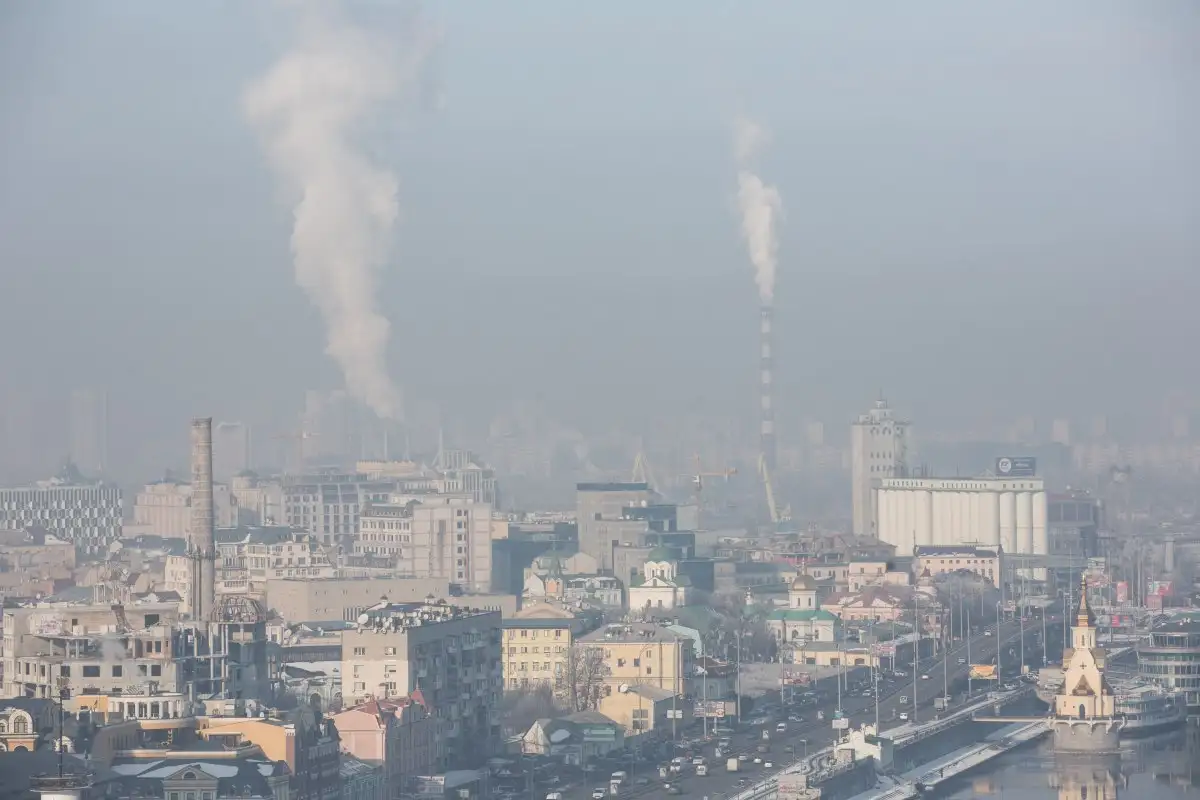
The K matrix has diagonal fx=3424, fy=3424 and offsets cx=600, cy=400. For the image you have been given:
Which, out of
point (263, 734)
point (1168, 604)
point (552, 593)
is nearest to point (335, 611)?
point (552, 593)

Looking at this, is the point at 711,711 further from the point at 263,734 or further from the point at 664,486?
the point at 664,486

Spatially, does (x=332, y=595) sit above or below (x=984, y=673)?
above

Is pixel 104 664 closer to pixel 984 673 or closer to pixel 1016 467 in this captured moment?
pixel 984 673

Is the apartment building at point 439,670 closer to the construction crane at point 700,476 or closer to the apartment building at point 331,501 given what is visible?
the apartment building at point 331,501

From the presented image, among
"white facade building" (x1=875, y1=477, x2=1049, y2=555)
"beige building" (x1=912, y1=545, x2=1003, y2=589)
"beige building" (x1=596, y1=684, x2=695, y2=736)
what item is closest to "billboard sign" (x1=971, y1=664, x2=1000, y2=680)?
"beige building" (x1=596, y1=684, x2=695, y2=736)

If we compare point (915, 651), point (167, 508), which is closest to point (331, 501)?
point (167, 508)

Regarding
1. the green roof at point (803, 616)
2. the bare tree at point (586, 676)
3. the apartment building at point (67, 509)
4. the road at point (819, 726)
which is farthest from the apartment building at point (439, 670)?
the apartment building at point (67, 509)

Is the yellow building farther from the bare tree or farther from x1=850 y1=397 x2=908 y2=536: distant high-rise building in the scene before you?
x1=850 y1=397 x2=908 y2=536: distant high-rise building
